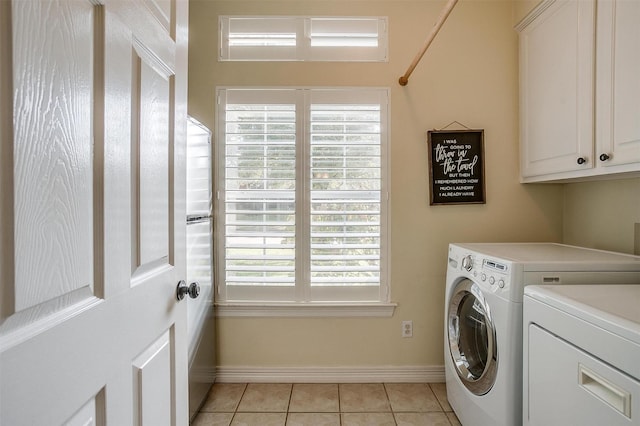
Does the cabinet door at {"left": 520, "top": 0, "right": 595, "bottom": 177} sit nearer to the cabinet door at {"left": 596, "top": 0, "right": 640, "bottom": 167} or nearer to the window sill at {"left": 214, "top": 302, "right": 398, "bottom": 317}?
the cabinet door at {"left": 596, "top": 0, "right": 640, "bottom": 167}

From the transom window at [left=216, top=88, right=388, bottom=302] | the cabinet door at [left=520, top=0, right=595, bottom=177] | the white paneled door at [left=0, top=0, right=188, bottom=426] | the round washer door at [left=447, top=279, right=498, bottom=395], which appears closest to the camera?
the white paneled door at [left=0, top=0, right=188, bottom=426]

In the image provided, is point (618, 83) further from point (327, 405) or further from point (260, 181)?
point (327, 405)

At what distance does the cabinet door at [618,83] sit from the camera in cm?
128

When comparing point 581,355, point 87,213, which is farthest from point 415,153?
point 87,213

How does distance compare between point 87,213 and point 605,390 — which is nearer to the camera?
point 87,213

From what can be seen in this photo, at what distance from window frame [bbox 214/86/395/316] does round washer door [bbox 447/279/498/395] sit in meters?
0.46

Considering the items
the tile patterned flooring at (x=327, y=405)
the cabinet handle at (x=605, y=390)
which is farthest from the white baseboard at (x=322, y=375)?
the cabinet handle at (x=605, y=390)

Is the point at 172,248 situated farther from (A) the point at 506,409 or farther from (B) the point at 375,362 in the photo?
(B) the point at 375,362

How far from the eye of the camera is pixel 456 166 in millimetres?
2066

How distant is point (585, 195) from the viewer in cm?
193

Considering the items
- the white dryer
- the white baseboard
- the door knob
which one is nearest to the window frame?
the white baseboard

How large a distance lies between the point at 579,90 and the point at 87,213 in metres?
2.12

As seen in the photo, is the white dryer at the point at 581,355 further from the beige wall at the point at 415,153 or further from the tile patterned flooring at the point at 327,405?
the beige wall at the point at 415,153

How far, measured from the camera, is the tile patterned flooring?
5.66ft
